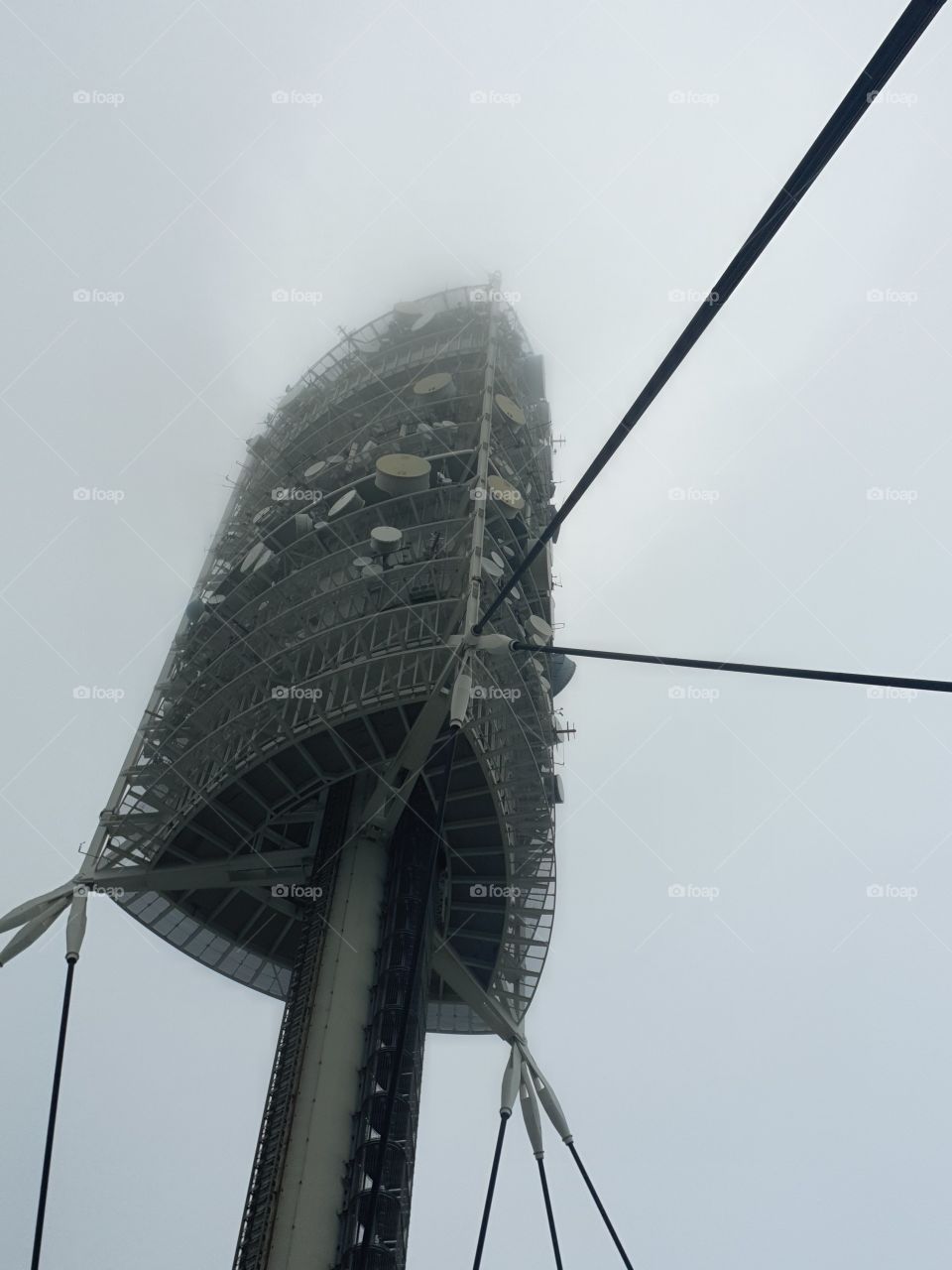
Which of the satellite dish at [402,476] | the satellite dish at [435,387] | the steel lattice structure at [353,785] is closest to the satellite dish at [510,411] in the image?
the steel lattice structure at [353,785]

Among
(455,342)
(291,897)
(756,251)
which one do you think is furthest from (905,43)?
(455,342)

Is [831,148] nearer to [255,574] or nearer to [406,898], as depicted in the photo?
[406,898]

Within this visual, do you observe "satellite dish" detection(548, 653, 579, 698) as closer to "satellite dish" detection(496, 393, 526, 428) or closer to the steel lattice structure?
the steel lattice structure

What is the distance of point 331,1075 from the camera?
26516 mm

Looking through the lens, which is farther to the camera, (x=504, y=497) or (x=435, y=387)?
(x=435, y=387)

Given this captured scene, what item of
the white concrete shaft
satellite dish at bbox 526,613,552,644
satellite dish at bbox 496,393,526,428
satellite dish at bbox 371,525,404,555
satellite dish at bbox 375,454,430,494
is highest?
satellite dish at bbox 496,393,526,428

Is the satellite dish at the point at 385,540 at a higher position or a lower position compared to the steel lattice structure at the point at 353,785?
higher

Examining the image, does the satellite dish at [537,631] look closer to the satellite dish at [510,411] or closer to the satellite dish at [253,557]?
the satellite dish at [510,411]

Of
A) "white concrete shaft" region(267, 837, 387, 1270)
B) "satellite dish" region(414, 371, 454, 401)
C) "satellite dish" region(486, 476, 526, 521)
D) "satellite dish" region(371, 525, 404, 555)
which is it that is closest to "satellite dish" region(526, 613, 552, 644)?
"satellite dish" region(486, 476, 526, 521)

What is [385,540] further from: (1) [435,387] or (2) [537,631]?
(1) [435,387]

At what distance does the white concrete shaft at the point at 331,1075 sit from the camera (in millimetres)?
23844

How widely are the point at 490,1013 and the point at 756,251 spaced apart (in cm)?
2712

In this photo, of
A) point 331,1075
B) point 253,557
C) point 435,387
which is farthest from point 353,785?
point 435,387

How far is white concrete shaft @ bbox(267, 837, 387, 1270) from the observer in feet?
78.2
